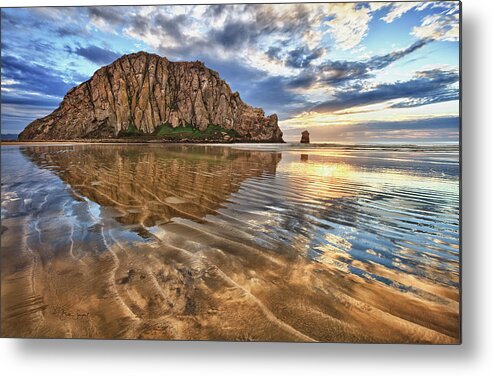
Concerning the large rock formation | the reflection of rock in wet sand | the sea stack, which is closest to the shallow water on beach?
the reflection of rock in wet sand

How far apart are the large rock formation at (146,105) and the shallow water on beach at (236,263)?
1.35 meters

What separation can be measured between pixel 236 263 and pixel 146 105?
18.0 feet

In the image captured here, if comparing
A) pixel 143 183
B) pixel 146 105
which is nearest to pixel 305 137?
pixel 143 183

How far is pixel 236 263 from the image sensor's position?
2.93 meters

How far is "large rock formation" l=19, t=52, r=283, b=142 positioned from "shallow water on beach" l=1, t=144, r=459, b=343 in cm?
135

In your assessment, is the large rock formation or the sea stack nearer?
the large rock formation

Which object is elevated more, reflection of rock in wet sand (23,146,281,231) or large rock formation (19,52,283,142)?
large rock formation (19,52,283,142)

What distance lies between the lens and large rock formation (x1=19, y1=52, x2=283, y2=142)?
492cm

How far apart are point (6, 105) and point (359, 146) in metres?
5.43

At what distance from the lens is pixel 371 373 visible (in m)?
2.86

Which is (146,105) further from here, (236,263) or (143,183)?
(236,263)

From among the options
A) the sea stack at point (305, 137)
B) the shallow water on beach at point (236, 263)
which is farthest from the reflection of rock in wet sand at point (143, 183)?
the sea stack at point (305, 137)

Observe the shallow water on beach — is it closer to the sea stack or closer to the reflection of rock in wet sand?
the reflection of rock in wet sand

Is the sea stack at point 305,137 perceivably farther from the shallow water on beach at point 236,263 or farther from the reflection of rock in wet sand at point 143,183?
the reflection of rock in wet sand at point 143,183
